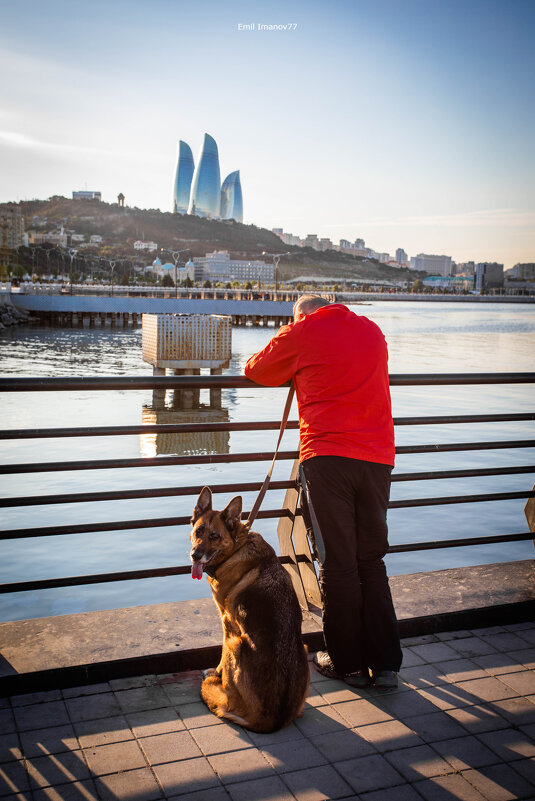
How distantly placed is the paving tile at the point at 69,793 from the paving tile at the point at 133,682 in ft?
2.55

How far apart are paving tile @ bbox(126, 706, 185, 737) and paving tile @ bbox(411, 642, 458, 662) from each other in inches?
55.4

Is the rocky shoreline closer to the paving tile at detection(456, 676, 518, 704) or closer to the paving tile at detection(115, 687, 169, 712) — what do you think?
the paving tile at detection(115, 687, 169, 712)

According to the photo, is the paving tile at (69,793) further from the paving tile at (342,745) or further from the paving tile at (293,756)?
the paving tile at (342,745)

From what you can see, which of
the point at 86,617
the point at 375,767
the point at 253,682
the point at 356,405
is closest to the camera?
the point at 375,767

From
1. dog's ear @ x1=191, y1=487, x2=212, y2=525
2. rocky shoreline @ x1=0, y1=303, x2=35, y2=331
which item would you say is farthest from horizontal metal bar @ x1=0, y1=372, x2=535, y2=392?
rocky shoreline @ x1=0, y1=303, x2=35, y2=331

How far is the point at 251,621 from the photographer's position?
3.14 metres

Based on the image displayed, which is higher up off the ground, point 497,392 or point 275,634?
point 275,634

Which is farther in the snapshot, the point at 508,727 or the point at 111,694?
the point at 111,694

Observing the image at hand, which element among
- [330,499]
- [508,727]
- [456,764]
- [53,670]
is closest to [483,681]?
[508,727]

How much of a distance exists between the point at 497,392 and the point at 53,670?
40.6 meters

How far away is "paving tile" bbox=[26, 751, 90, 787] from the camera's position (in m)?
2.78

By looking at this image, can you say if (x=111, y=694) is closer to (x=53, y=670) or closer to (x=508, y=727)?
(x=53, y=670)

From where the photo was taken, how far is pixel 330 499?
347 centimetres

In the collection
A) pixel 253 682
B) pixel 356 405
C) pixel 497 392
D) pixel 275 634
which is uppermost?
pixel 356 405
